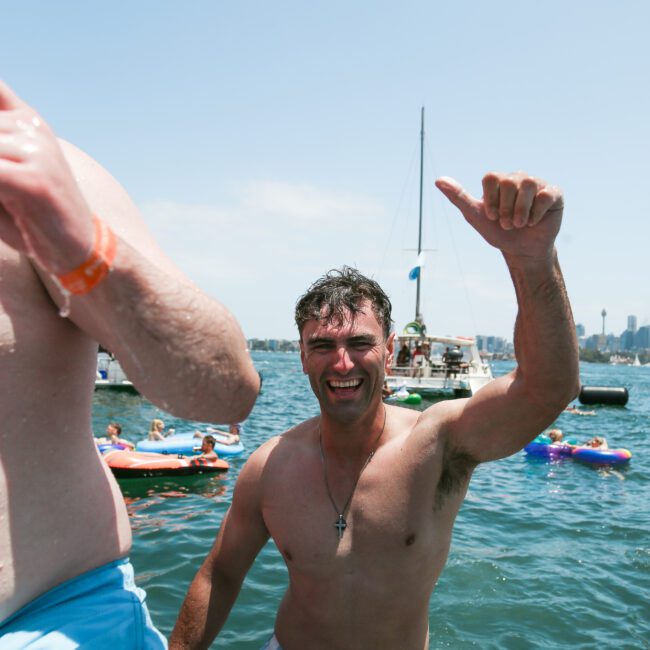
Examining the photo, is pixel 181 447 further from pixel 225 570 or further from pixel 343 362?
pixel 343 362

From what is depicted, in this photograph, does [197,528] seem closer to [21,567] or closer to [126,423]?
[21,567]

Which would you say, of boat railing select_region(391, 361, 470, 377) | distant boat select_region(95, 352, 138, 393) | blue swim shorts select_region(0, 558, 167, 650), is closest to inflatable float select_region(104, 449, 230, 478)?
blue swim shorts select_region(0, 558, 167, 650)

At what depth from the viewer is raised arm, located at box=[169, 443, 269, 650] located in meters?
2.46

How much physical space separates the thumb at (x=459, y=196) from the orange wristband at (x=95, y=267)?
4.04ft

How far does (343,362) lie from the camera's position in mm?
2371

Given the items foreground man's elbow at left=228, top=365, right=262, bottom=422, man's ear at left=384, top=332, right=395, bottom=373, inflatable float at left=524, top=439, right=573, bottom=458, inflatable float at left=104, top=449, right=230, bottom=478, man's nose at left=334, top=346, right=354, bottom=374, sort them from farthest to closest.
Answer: inflatable float at left=524, top=439, right=573, bottom=458, inflatable float at left=104, top=449, right=230, bottom=478, man's ear at left=384, top=332, right=395, bottom=373, man's nose at left=334, top=346, right=354, bottom=374, foreground man's elbow at left=228, top=365, right=262, bottom=422

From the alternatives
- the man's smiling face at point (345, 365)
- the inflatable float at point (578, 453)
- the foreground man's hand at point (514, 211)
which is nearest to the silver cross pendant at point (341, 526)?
the man's smiling face at point (345, 365)

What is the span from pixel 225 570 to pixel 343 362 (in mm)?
1028

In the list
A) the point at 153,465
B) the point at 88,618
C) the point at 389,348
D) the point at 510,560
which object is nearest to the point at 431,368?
the point at 153,465

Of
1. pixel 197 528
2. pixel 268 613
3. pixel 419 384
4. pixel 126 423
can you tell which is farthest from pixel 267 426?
pixel 268 613

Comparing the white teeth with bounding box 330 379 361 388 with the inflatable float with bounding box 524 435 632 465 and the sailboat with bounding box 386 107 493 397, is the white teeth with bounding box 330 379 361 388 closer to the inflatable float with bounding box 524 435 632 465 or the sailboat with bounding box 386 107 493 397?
the inflatable float with bounding box 524 435 632 465

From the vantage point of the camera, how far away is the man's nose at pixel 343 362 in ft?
7.76

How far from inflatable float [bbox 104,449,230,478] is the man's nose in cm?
876

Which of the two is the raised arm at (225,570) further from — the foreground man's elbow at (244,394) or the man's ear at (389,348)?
the foreground man's elbow at (244,394)
